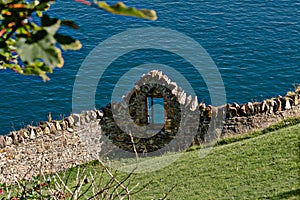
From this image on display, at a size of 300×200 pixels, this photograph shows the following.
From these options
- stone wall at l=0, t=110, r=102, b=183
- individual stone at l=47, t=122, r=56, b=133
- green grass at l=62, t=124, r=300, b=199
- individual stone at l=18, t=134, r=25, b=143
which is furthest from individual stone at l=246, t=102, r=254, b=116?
individual stone at l=18, t=134, r=25, b=143

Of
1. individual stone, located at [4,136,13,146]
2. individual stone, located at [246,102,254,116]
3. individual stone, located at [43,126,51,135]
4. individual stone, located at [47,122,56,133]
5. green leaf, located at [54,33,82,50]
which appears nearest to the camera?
green leaf, located at [54,33,82,50]

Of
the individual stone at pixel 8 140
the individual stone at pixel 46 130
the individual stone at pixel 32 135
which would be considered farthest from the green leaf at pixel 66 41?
the individual stone at pixel 46 130

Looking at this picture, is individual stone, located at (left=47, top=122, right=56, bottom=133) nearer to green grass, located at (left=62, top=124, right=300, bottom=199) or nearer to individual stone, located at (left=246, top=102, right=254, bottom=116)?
green grass, located at (left=62, top=124, right=300, bottom=199)

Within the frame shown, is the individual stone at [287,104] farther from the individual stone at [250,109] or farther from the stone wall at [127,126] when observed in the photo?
the individual stone at [250,109]

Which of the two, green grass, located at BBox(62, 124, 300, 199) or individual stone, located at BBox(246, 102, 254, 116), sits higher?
individual stone, located at BBox(246, 102, 254, 116)

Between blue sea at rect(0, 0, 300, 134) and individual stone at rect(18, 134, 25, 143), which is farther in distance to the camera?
blue sea at rect(0, 0, 300, 134)

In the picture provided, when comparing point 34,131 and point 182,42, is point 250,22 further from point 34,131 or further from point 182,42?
point 34,131

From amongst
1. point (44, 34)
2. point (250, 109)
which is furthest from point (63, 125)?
point (44, 34)

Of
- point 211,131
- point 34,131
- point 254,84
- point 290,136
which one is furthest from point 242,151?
point 254,84

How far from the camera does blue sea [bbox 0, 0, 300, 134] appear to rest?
78.1 feet

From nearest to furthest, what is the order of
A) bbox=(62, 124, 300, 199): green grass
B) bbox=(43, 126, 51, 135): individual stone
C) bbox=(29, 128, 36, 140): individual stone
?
bbox=(62, 124, 300, 199): green grass → bbox=(29, 128, 36, 140): individual stone → bbox=(43, 126, 51, 135): individual stone

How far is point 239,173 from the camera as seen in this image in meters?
12.0

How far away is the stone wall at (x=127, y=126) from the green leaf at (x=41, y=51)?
43.9 feet

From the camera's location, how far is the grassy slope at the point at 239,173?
424 inches
